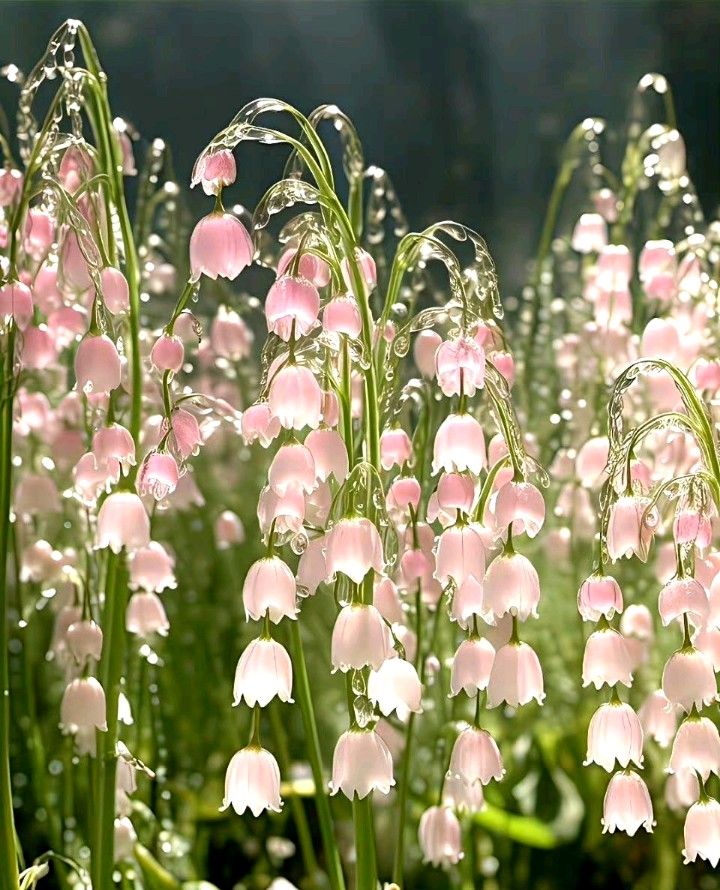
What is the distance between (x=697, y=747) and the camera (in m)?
0.62

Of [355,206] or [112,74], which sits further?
[112,74]

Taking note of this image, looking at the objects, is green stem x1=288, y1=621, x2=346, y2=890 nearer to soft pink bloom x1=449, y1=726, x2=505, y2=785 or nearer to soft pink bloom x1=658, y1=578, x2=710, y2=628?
soft pink bloom x1=449, y1=726, x2=505, y2=785

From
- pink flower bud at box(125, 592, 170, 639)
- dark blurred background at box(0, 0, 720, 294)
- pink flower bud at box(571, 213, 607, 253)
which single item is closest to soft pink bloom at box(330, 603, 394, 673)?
pink flower bud at box(125, 592, 170, 639)

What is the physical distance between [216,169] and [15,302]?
0.17 metres

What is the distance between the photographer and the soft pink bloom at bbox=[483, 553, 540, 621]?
24.7 inches

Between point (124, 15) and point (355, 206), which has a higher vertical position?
point (124, 15)

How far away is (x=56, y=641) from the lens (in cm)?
92

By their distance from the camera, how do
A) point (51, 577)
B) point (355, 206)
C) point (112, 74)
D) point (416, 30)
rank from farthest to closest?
1. point (416, 30)
2. point (112, 74)
3. point (51, 577)
4. point (355, 206)

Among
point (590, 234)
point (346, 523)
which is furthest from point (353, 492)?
point (590, 234)

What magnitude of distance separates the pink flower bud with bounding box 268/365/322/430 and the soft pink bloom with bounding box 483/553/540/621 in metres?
0.13

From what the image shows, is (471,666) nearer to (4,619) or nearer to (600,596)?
(600,596)

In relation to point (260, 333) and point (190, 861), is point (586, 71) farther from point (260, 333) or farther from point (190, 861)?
point (190, 861)

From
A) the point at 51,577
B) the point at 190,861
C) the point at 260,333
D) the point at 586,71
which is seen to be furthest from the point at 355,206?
the point at 586,71

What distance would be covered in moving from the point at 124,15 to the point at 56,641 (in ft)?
5.44
